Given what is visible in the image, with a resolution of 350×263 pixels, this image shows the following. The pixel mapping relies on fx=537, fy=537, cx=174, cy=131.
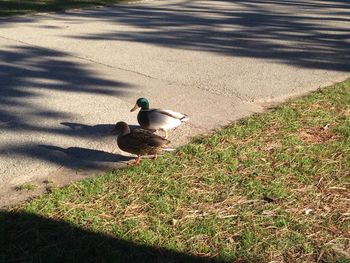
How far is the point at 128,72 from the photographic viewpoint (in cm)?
677

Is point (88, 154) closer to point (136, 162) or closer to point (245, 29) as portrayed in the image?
point (136, 162)

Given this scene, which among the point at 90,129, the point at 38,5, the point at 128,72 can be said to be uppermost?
the point at 38,5

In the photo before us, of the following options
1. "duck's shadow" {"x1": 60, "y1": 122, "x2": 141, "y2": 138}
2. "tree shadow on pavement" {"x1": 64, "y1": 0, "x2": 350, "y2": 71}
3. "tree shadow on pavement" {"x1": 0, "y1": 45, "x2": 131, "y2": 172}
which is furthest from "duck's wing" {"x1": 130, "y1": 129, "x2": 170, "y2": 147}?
"tree shadow on pavement" {"x1": 64, "y1": 0, "x2": 350, "y2": 71}

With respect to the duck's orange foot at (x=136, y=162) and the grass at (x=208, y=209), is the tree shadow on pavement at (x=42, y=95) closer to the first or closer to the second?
the duck's orange foot at (x=136, y=162)

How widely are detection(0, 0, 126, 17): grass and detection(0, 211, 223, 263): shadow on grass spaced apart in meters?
8.26

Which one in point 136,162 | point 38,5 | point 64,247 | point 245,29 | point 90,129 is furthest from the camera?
point 38,5

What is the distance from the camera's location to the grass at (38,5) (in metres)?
11.0

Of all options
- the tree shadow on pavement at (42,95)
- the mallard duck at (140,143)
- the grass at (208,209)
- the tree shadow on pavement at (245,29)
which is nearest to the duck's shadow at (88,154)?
the tree shadow on pavement at (42,95)

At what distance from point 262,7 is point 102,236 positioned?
10.9 metres

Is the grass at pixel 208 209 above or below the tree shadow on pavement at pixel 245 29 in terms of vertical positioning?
below

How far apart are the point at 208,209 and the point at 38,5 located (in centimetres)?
935

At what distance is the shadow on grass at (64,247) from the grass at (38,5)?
826cm

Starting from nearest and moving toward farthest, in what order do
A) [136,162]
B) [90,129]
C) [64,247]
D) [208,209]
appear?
[64,247] → [208,209] → [136,162] → [90,129]

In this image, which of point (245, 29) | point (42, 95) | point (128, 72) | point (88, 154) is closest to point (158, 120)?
point (88, 154)
